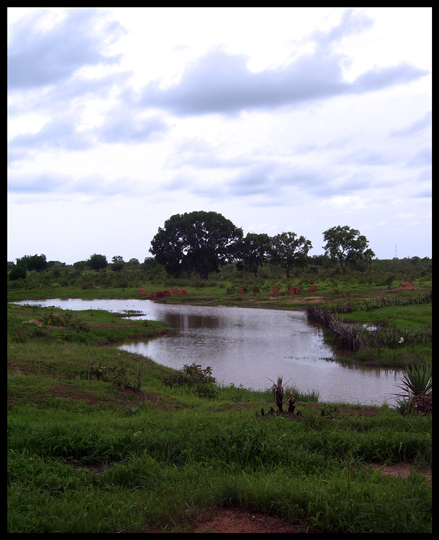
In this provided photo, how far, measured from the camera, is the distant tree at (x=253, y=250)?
6594 centimetres

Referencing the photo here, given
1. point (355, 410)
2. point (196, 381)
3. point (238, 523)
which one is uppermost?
point (238, 523)

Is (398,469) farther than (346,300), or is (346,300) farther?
(346,300)

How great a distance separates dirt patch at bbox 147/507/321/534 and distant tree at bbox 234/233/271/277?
61718mm

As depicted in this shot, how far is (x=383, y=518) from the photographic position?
3396 millimetres

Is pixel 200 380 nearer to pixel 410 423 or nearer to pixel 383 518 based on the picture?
pixel 410 423

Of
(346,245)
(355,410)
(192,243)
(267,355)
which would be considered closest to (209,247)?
(192,243)

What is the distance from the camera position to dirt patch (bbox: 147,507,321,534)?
342cm

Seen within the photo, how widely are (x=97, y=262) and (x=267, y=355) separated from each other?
72726 millimetres

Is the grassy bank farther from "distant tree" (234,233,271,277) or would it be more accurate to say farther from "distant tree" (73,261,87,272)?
"distant tree" (73,261,87,272)

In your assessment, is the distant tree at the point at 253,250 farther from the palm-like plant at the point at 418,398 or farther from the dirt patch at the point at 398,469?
the dirt patch at the point at 398,469

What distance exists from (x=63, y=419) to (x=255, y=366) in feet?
31.1

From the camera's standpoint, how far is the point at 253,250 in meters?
66.6

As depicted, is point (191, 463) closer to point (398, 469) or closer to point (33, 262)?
point (398, 469)
